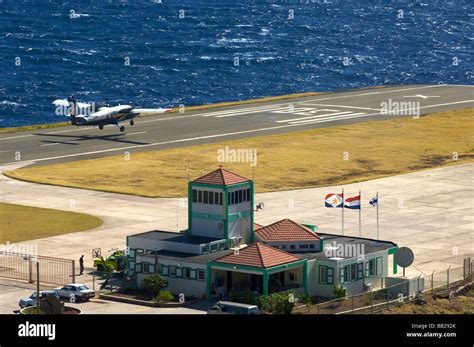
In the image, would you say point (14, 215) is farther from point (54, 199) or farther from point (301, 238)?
point (301, 238)

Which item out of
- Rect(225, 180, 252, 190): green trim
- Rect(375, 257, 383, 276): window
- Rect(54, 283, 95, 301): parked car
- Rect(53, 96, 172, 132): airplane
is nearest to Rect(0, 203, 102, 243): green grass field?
Rect(54, 283, 95, 301): parked car

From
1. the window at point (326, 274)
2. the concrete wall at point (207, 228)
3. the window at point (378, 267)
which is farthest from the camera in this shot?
the window at point (378, 267)

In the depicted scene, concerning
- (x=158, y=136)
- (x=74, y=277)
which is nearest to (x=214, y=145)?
(x=158, y=136)

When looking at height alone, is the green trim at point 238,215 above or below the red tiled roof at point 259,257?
above

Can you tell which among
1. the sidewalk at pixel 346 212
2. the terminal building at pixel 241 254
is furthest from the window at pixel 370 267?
the sidewalk at pixel 346 212

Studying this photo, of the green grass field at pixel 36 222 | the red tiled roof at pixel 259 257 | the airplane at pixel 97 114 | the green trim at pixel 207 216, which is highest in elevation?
the airplane at pixel 97 114

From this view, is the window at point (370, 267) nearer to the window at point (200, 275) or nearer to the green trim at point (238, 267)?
the green trim at point (238, 267)

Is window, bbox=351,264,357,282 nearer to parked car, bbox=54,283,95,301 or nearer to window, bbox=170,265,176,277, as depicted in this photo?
window, bbox=170,265,176,277
